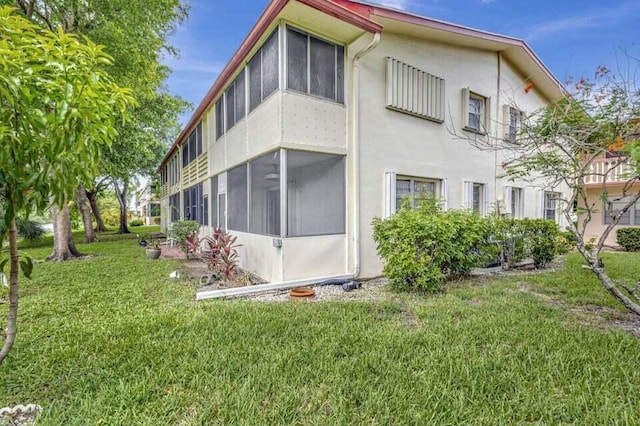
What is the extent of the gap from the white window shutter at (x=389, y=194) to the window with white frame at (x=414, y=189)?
0.34m

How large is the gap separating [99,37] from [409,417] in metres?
12.5

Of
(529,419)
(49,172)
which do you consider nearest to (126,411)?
(49,172)

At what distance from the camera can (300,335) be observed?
13.2ft

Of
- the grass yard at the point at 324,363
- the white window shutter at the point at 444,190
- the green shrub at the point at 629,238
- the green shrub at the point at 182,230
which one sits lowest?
the grass yard at the point at 324,363

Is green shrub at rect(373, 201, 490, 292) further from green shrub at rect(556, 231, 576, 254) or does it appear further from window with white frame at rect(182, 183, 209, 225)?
window with white frame at rect(182, 183, 209, 225)

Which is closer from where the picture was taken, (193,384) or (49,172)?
(49,172)

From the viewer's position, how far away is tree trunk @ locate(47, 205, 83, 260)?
36.5 ft

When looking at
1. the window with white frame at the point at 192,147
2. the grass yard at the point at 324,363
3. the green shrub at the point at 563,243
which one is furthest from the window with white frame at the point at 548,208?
the window with white frame at the point at 192,147

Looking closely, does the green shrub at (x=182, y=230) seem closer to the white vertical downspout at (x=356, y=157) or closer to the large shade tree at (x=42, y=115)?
the white vertical downspout at (x=356, y=157)

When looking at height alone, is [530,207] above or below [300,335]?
above

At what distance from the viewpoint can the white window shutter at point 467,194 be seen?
9.55m

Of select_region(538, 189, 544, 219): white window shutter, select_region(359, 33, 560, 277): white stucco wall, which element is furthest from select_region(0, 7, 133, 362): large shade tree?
select_region(538, 189, 544, 219): white window shutter

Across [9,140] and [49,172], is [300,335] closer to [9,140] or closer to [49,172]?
[49,172]

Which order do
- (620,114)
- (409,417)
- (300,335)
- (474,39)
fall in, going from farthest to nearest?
1. (474,39)
2. (620,114)
3. (300,335)
4. (409,417)
